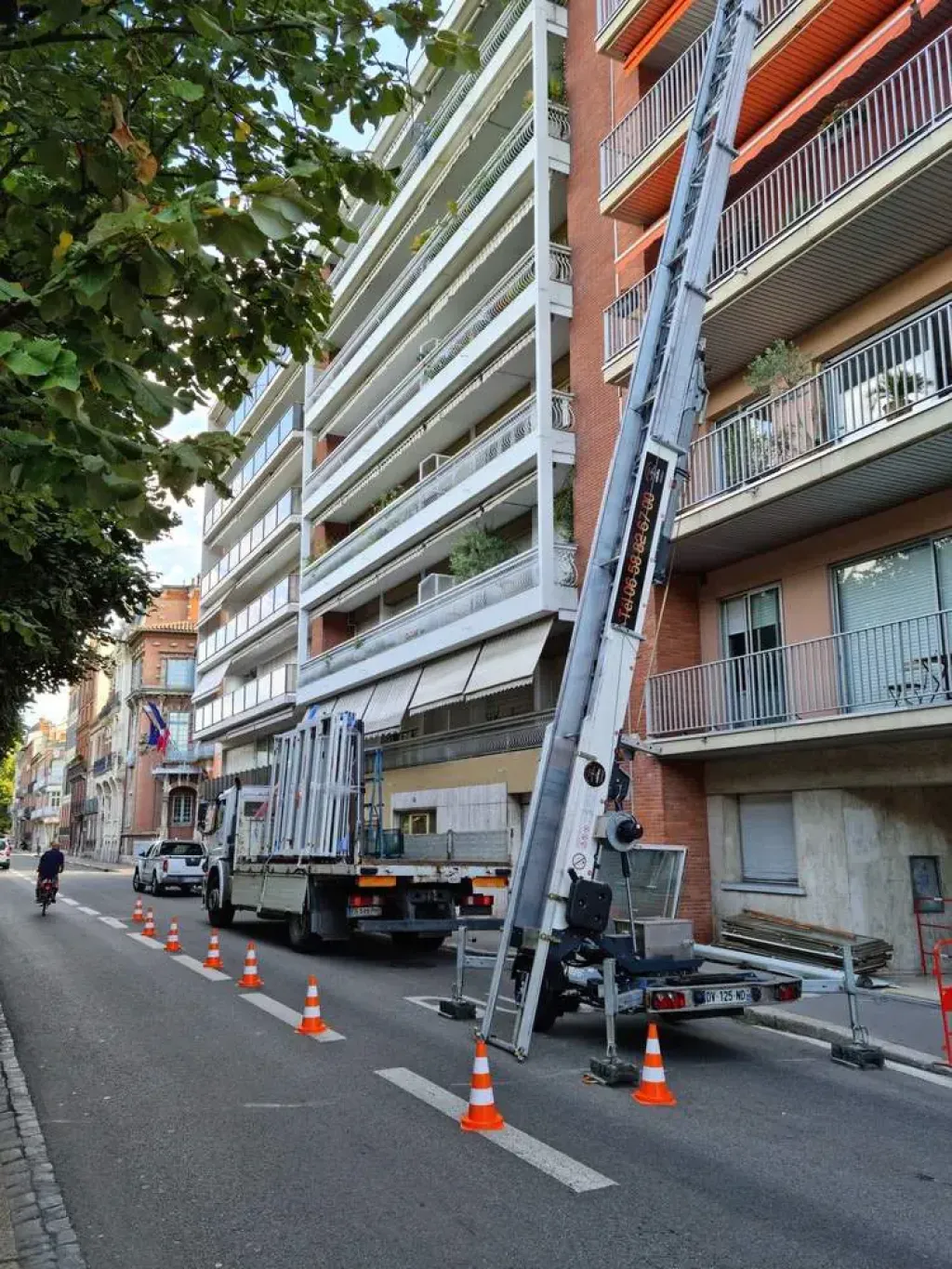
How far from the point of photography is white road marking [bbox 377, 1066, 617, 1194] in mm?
5234

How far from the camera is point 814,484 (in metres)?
12.8

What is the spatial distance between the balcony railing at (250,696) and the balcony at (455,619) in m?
2.90

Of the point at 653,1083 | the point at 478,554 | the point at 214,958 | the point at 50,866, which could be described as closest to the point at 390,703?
the point at 478,554

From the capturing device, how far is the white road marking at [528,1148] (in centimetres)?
523

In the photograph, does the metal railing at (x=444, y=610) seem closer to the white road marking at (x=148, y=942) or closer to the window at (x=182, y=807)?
the white road marking at (x=148, y=942)

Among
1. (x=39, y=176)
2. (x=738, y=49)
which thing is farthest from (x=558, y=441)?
(x=39, y=176)

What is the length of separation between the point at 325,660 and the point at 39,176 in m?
25.4

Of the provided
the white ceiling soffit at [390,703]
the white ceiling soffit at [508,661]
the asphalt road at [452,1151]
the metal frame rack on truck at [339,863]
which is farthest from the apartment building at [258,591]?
the asphalt road at [452,1151]

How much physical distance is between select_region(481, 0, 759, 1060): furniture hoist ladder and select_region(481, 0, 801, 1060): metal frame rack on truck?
1cm

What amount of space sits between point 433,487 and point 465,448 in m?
1.55

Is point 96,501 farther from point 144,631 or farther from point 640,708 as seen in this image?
point 144,631

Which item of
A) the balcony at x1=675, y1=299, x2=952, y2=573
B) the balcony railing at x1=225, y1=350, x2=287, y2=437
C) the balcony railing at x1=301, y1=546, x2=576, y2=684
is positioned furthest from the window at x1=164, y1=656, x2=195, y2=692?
the balcony at x1=675, y1=299, x2=952, y2=573

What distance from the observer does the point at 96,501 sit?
11.4ft

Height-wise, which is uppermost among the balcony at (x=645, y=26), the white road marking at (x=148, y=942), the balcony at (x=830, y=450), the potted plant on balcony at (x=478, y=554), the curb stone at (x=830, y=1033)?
the balcony at (x=645, y=26)
